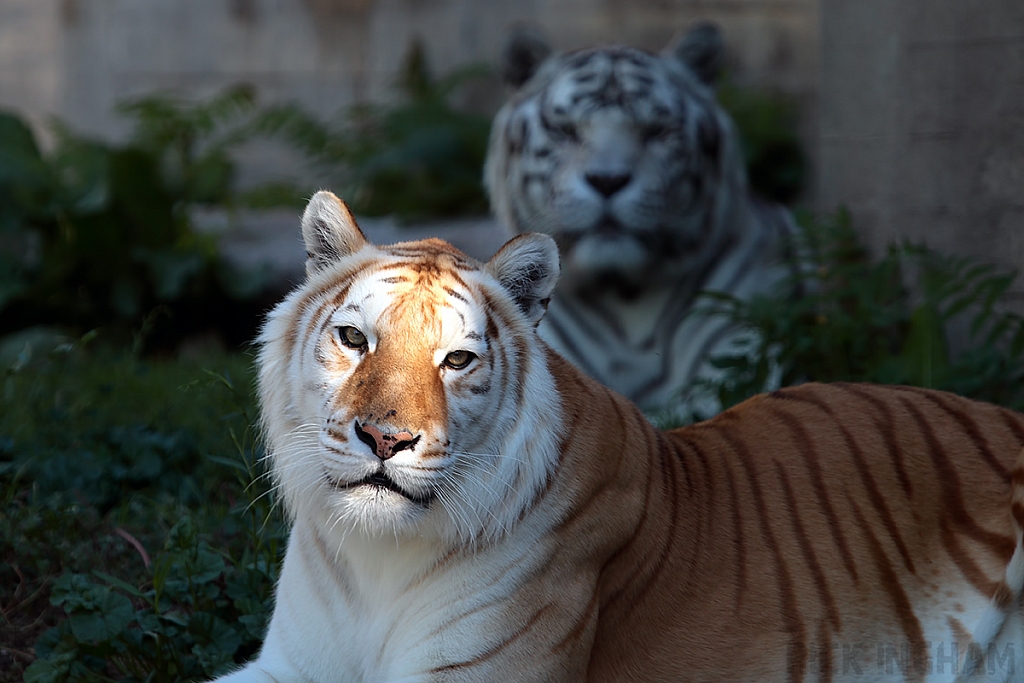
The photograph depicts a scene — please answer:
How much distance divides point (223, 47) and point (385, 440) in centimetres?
765

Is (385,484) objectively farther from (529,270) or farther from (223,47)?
(223,47)

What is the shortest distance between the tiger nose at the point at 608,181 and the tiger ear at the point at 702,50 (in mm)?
934

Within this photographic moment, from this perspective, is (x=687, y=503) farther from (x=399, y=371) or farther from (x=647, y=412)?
(x=647, y=412)

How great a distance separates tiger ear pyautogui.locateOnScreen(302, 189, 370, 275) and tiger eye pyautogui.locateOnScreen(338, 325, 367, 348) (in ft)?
0.90

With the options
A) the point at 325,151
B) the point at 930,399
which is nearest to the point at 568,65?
the point at 930,399

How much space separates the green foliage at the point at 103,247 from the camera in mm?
6004

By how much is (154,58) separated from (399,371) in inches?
301

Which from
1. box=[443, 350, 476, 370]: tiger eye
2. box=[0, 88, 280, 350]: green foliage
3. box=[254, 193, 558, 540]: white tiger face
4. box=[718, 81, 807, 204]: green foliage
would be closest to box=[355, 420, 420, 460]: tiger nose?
box=[254, 193, 558, 540]: white tiger face

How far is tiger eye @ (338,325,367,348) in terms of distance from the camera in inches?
90.4

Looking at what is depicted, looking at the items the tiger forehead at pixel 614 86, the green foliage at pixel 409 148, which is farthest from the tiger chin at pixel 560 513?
the green foliage at pixel 409 148

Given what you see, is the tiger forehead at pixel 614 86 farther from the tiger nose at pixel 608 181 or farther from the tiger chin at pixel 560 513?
the tiger chin at pixel 560 513

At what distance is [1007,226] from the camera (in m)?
4.11

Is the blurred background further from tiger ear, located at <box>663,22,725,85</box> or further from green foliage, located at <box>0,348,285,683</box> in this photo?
tiger ear, located at <box>663,22,725,85</box>

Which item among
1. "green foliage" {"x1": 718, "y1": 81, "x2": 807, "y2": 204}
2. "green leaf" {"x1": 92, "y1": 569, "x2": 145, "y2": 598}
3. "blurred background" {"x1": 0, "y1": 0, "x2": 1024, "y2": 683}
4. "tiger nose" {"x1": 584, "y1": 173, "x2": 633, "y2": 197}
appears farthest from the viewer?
"green foliage" {"x1": 718, "y1": 81, "x2": 807, "y2": 204}
